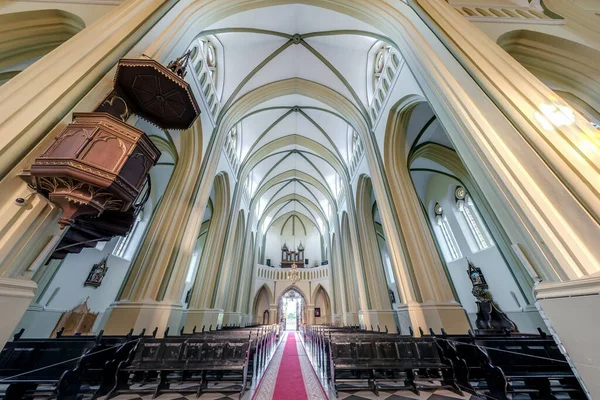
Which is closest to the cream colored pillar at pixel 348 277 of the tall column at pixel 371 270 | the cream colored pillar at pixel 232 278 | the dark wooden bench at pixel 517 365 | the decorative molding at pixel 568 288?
the tall column at pixel 371 270

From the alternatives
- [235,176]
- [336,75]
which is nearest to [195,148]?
[235,176]

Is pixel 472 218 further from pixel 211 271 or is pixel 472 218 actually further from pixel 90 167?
pixel 90 167

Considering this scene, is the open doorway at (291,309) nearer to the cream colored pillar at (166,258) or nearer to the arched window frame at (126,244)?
the arched window frame at (126,244)

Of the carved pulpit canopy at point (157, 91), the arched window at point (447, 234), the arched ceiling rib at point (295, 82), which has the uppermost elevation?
the arched ceiling rib at point (295, 82)

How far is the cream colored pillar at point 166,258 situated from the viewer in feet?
14.7

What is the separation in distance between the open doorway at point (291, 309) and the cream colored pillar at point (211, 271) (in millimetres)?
11087

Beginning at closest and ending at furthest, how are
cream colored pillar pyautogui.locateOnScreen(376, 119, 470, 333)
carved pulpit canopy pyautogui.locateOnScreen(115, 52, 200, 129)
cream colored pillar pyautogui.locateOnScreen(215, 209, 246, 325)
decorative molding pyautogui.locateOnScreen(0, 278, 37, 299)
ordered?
1. decorative molding pyautogui.locateOnScreen(0, 278, 37, 299)
2. carved pulpit canopy pyautogui.locateOnScreen(115, 52, 200, 129)
3. cream colored pillar pyautogui.locateOnScreen(376, 119, 470, 333)
4. cream colored pillar pyautogui.locateOnScreen(215, 209, 246, 325)

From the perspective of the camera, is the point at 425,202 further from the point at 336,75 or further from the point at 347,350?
the point at 347,350

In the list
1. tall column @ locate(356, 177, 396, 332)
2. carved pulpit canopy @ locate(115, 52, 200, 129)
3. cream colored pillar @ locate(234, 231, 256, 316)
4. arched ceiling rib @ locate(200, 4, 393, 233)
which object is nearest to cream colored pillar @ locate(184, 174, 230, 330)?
arched ceiling rib @ locate(200, 4, 393, 233)

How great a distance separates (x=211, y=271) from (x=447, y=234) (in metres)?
10.9

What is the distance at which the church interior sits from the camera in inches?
79.3

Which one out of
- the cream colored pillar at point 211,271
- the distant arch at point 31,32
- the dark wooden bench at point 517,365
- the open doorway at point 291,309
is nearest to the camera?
the dark wooden bench at point 517,365

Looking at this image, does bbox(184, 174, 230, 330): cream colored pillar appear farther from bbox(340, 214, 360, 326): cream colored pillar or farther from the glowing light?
the glowing light

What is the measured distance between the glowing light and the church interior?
0.03 meters
